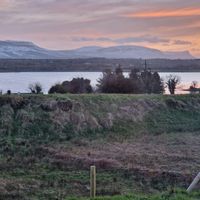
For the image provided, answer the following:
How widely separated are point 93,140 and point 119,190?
14865 millimetres

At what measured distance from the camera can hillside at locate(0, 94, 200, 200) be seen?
2453 centimetres

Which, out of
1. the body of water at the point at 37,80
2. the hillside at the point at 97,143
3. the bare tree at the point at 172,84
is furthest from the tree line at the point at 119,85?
the hillside at the point at 97,143

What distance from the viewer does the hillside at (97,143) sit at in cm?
2453

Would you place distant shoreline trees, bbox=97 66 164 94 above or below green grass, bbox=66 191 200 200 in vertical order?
above

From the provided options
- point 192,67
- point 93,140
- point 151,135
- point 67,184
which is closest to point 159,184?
point 67,184

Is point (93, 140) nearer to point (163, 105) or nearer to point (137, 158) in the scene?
point (137, 158)

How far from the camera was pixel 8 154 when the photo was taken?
105 feet

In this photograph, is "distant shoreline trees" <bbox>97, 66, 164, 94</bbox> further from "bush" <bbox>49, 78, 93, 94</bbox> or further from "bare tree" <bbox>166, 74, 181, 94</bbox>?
"bush" <bbox>49, 78, 93, 94</bbox>

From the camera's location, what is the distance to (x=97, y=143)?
119 ft

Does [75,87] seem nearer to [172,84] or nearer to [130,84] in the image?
[130,84]

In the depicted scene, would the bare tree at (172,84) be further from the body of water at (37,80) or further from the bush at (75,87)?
the bush at (75,87)

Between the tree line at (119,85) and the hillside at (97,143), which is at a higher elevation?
the tree line at (119,85)

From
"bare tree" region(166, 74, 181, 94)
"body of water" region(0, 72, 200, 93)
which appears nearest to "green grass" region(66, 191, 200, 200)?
"body of water" region(0, 72, 200, 93)

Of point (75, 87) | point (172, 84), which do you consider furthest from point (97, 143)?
point (172, 84)
